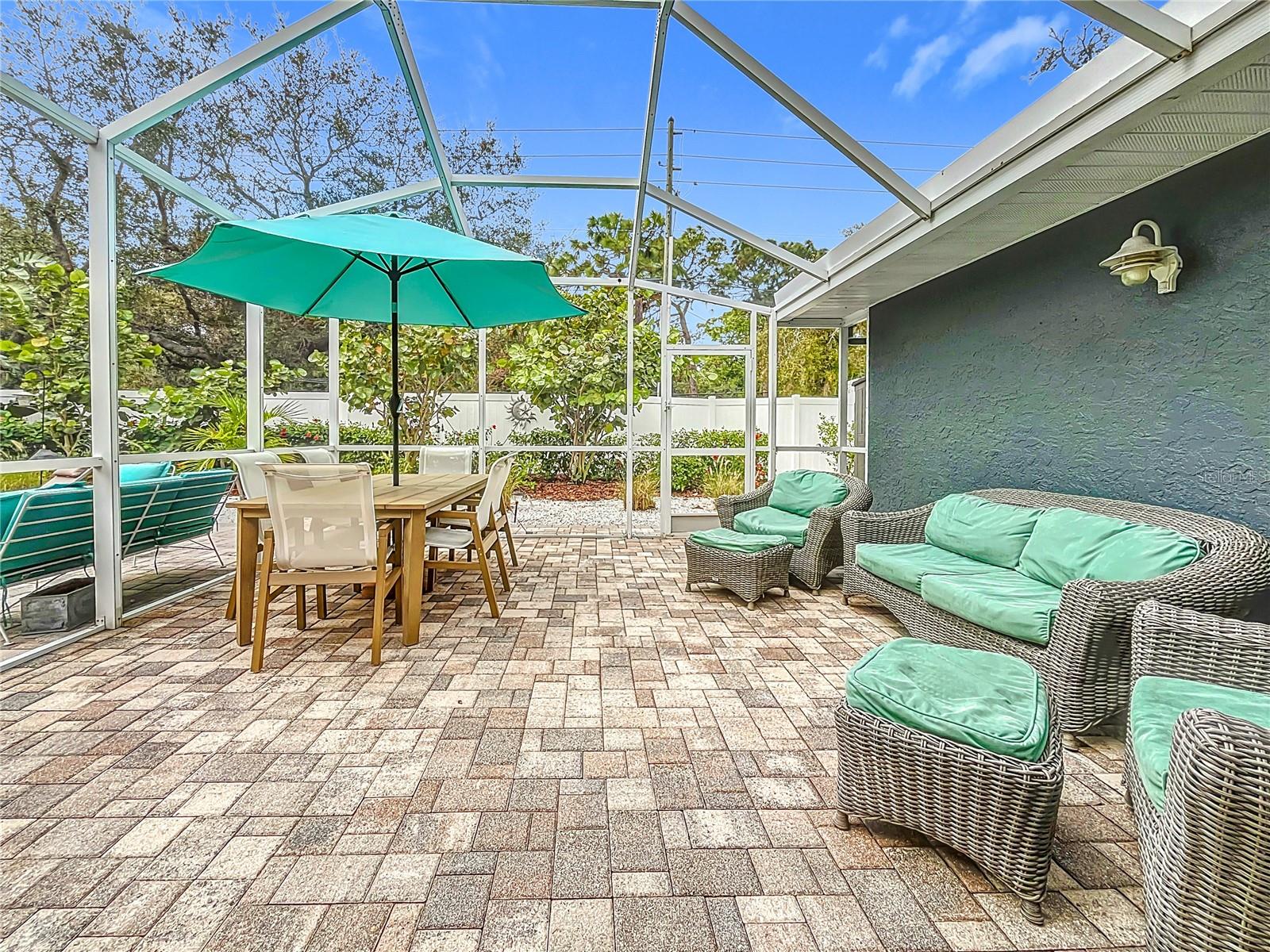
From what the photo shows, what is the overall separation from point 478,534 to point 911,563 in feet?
8.31

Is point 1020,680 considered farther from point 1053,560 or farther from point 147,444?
point 147,444

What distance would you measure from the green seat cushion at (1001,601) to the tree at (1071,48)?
7.28ft

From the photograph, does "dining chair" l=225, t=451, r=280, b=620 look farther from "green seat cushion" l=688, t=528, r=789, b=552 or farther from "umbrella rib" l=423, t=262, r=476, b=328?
"green seat cushion" l=688, t=528, r=789, b=552

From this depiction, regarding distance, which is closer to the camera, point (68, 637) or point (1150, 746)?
point (1150, 746)

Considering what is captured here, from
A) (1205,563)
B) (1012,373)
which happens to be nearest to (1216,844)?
(1205,563)

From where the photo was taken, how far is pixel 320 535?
10.5 ft

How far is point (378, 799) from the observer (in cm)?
198

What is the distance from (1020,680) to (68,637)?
4.40 metres

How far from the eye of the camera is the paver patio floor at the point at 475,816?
58.8 inches

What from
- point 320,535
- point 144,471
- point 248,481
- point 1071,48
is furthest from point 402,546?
point 1071,48

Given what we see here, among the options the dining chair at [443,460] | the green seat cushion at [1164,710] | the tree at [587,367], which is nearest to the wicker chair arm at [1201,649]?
the green seat cushion at [1164,710]

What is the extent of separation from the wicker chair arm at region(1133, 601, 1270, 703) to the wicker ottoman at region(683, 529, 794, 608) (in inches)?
93.7

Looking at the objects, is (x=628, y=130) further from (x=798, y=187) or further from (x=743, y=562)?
(x=743, y=562)

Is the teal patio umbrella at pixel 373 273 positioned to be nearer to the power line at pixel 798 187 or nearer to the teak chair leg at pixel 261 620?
the teak chair leg at pixel 261 620
